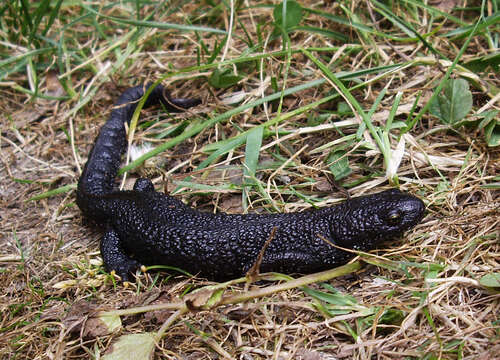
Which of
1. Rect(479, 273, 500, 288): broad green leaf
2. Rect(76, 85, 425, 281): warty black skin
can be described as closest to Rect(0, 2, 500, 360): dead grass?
Rect(479, 273, 500, 288): broad green leaf

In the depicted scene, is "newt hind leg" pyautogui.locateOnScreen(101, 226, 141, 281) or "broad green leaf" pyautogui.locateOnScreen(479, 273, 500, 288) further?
"newt hind leg" pyautogui.locateOnScreen(101, 226, 141, 281)

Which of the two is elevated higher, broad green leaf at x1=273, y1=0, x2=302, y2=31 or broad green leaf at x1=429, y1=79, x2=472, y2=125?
broad green leaf at x1=273, y1=0, x2=302, y2=31

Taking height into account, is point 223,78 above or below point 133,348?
above

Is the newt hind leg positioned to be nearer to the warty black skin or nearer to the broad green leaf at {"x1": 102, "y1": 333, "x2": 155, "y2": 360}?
the warty black skin

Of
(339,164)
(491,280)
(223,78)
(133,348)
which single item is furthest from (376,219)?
(223,78)

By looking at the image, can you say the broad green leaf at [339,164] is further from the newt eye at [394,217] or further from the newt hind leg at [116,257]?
the newt hind leg at [116,257]

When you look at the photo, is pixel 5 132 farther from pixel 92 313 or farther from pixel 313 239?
pixel 313 239

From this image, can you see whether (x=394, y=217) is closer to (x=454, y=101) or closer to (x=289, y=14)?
(x=454, y=101)
